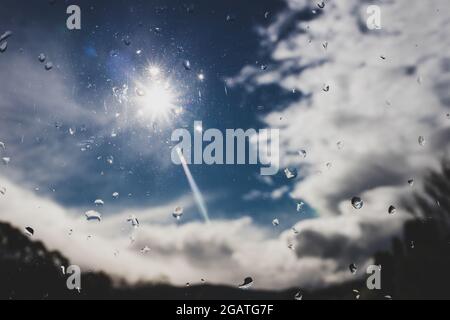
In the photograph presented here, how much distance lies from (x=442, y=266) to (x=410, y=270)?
46.4 ft

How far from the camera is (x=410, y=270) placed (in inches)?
2505
